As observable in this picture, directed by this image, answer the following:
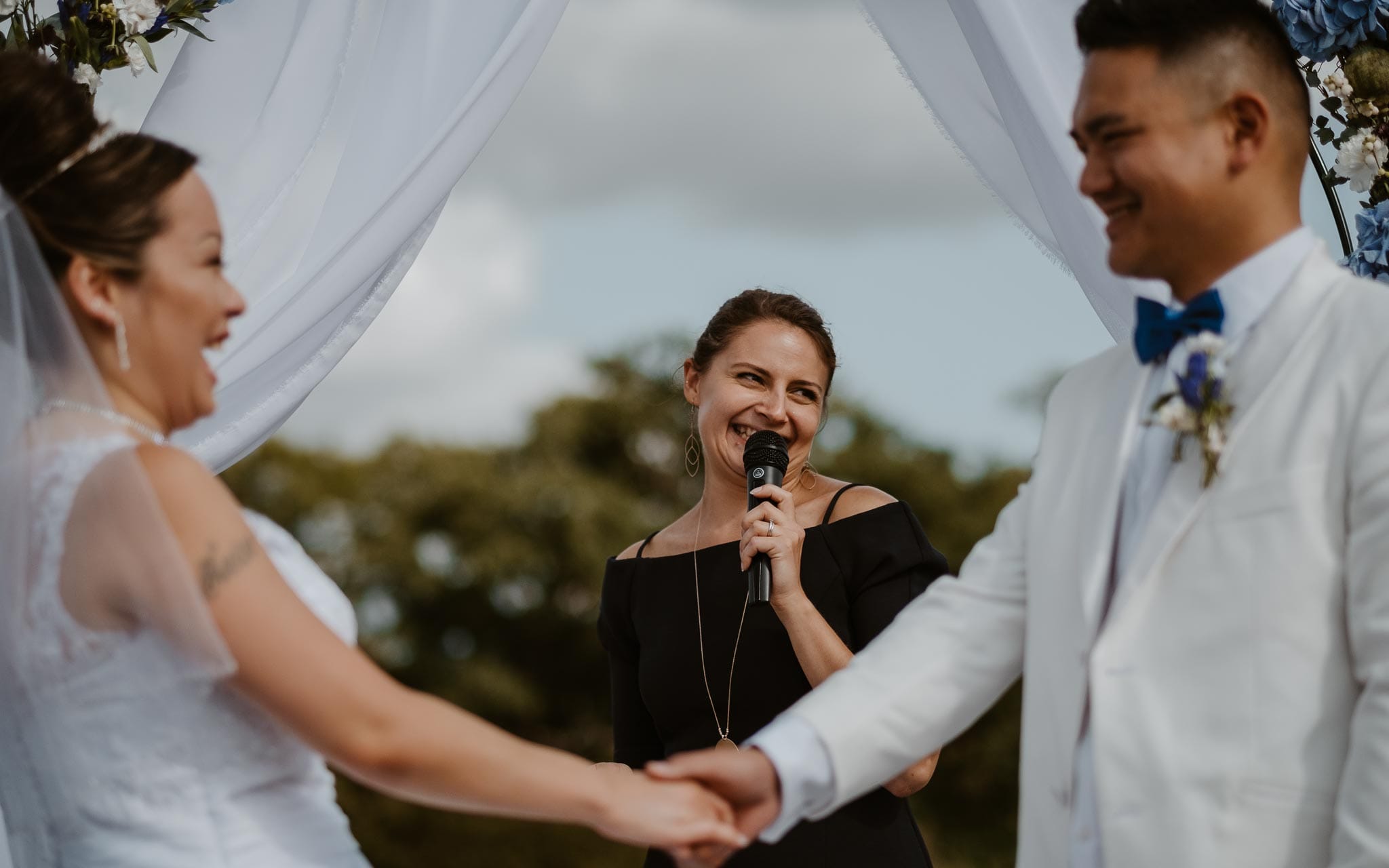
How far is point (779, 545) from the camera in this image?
3.42 metres

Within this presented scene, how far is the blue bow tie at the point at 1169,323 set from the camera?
2.40 metres

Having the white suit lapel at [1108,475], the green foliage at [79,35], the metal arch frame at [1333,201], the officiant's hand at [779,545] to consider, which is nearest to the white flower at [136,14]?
the green foliage at [79,35]

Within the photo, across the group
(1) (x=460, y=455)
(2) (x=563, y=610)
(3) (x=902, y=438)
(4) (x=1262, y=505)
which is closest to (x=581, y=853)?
(2) (x=563, y=610)

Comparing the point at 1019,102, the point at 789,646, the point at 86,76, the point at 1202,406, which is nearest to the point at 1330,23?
the point at 1019,102

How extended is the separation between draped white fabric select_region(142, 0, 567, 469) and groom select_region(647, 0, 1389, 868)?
1.63 m

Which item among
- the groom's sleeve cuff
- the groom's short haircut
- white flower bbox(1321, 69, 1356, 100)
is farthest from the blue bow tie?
white flower bbox(1321, 69, 1356, 100)

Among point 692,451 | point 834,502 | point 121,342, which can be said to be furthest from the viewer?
point 692,451

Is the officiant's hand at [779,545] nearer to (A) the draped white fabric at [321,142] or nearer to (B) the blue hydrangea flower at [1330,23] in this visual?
(A) the draped white fabric at [321,142]

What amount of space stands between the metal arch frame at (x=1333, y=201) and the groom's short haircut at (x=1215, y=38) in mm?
1059

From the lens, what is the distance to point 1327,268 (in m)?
2.37

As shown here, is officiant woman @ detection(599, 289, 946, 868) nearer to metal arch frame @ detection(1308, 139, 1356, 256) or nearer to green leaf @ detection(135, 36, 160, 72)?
metal arch frame @ detection(1308, 139, 1356, 256)

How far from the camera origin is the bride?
2.29m

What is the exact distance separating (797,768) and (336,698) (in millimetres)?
841

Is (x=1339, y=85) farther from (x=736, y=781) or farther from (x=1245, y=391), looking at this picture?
(x=736, y=781)
